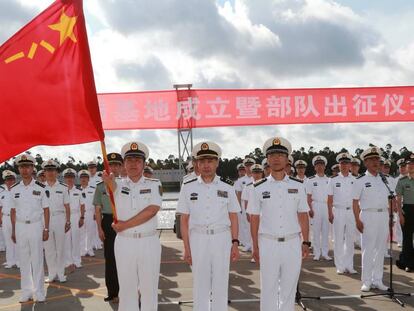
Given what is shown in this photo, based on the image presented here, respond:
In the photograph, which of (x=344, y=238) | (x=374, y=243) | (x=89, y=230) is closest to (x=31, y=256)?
(x=374, y=243)

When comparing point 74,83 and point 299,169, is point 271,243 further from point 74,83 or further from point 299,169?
point 299,169

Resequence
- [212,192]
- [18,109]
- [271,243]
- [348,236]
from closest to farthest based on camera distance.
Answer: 1. [18,109]
2. [271,243]
3. [212,192]
4. [348,236]

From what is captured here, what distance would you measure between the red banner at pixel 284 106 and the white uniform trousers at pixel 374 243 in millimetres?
5774

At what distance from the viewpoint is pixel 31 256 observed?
24.3ft

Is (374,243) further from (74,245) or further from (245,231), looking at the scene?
(74,245)

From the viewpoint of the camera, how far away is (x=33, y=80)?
4.93 m

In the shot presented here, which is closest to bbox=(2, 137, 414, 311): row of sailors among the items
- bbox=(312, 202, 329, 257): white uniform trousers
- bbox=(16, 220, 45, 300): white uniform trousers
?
bbox=(16, 220, 45, 300): white uniform trousers

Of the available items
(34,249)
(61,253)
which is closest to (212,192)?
(34,249)

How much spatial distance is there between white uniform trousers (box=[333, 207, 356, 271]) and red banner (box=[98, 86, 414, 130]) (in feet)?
13.9

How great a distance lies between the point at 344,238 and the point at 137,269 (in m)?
5.18

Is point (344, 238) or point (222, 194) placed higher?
point (222, 194)

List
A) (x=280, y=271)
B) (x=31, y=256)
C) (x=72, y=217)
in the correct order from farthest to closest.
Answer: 1. (x=72, y=217)
2. (x=31, y=256)
3. (x=280, y=271)

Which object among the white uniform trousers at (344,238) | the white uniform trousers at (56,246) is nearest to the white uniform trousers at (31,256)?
the white uniform trousers at (56,246)

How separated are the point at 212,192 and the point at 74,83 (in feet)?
6.32
